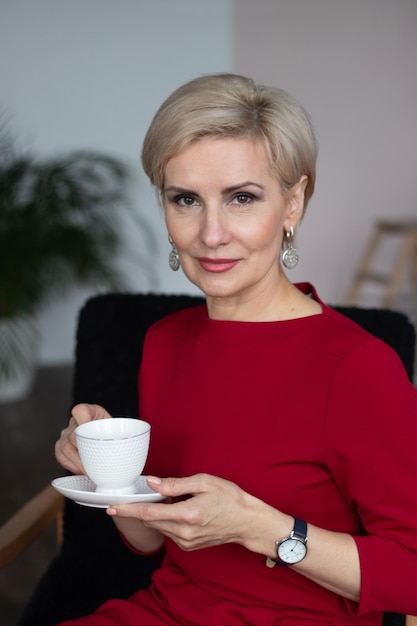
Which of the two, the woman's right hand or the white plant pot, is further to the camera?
the white plant pot

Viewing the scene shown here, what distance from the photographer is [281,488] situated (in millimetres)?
1143

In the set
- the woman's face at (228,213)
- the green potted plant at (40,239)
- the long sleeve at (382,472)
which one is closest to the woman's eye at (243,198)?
the woman's face at (228,213)

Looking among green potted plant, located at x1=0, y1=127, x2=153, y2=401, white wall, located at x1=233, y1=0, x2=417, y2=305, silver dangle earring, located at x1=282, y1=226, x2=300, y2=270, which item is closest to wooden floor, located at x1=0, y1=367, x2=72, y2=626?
green potted plant, located at x1=0, y1=127, x2=153, y2=401

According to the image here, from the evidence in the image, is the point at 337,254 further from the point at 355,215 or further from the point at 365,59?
the point at 365,59

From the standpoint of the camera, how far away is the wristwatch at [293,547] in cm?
102

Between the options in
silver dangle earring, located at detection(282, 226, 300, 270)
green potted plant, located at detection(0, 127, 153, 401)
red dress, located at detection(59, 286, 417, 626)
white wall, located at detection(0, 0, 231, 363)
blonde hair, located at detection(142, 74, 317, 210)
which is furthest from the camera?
white wall, located at detection(0, 0, 231, 363)

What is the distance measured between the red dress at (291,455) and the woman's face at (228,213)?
0.30ft

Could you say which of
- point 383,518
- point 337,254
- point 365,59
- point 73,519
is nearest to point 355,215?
point 337,254

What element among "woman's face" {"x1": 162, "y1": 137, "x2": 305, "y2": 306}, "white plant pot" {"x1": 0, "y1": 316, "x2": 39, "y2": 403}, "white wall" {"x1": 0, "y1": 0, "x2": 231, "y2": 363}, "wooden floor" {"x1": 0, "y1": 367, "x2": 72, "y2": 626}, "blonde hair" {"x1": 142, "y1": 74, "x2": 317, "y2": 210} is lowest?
"wooden floor" {"x1": 0, "y1": 367, "x2": 72, "y2": 626}

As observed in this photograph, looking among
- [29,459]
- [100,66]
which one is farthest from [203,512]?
[100,66]

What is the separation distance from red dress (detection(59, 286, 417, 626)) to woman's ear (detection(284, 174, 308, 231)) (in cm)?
16

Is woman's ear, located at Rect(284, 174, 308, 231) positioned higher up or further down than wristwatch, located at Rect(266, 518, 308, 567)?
higher up

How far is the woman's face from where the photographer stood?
3.79ft

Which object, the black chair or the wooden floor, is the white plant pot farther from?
the black chair
